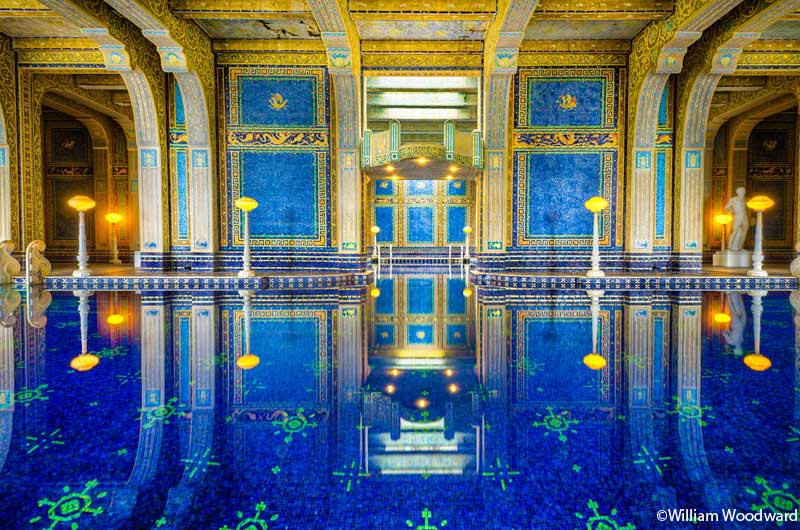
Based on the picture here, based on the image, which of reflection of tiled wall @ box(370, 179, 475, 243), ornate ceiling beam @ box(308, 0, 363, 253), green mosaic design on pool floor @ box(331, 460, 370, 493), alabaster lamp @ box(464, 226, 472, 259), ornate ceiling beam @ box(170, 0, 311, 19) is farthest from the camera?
reflection of tiled wall @ box(370, 179, 475, 243)

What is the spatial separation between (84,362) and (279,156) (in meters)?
7.00

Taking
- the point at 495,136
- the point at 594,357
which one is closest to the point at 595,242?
the point at 495,136

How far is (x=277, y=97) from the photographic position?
913cm

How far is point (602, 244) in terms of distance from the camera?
9.27 m

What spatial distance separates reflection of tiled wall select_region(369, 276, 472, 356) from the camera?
354 cm

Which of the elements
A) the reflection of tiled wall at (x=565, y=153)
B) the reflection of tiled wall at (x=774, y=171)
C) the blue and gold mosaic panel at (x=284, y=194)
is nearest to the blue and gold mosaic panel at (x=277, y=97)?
the blue and gold mosaic panel at (x=284, y=194)

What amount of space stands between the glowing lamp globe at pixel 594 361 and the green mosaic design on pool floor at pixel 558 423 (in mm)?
843

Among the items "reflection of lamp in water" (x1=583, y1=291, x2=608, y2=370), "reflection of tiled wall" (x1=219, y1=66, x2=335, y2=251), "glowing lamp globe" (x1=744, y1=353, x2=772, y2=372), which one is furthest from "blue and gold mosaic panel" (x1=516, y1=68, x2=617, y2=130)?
"glowing lamp globe" (x1=744, y1=353, x2=772, y2=372)

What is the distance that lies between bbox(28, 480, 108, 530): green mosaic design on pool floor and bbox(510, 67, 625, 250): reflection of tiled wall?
28.5ft

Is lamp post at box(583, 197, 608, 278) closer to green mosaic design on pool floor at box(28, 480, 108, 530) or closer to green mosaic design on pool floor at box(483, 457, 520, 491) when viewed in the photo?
green mosaic design on pool floor at box(483, 457, 520, 491)

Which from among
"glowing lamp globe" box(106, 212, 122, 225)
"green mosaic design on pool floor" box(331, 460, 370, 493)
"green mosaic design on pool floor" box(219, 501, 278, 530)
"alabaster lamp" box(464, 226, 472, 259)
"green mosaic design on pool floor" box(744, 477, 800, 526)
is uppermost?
"glowing lamp globe" box(106, 212, 122, 225)

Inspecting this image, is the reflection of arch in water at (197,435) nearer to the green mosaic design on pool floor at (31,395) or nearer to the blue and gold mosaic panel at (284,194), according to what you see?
the green mosaic design on pool floor at (31,395)

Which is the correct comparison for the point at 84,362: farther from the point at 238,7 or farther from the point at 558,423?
the point at 238,7

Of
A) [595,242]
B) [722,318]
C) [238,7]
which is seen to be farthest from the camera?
[595,242]
